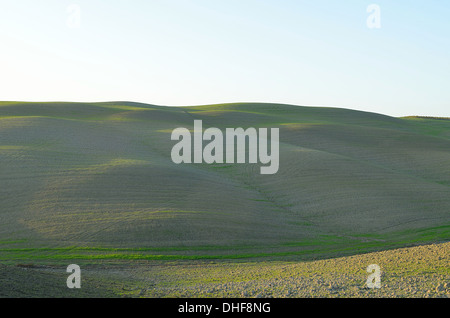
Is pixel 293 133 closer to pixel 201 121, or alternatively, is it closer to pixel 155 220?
pixel 201 121

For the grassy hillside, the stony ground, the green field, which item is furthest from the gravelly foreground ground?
the grassy hillside

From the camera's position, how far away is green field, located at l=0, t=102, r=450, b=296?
17219mm

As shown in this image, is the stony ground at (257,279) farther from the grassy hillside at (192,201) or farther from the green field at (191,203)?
the grassy hillside at (192,201)

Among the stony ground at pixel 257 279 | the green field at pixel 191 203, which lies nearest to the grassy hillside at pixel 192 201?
the green field at pixel 191 203

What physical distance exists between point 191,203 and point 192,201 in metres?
0.32

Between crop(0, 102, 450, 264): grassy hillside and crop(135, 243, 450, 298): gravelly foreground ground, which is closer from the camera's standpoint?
crop(135, 243, 450, 298): gravelly foreground ground

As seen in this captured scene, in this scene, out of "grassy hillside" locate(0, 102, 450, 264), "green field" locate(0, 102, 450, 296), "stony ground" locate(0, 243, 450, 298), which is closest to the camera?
"stony ground" locate(0, 243, 450, 298)

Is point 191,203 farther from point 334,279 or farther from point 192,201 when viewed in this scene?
point 334,279

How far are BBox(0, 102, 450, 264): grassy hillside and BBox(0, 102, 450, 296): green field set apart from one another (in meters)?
0.07

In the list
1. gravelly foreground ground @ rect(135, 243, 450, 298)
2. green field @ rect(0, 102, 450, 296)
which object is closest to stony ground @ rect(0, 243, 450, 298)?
gravelly foreground ground @ rect(135, 243, 450, 298)

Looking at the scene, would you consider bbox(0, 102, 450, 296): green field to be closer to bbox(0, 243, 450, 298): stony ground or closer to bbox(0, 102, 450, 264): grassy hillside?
bbox(0, 102, 450, 264): grassy hillside

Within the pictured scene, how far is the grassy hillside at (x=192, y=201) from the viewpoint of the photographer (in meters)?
17.5

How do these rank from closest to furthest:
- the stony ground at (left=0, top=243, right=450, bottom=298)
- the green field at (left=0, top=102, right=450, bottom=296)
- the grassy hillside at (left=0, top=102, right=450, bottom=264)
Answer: the stony ground at (left=0, top=243, right=450, bottom=298)
the green field at (left=0, top=102, right=450, bottom=296)
the grassy hillside at (left=0, top=102, right=450, bottom=264)

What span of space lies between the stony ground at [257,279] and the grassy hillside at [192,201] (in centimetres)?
227
